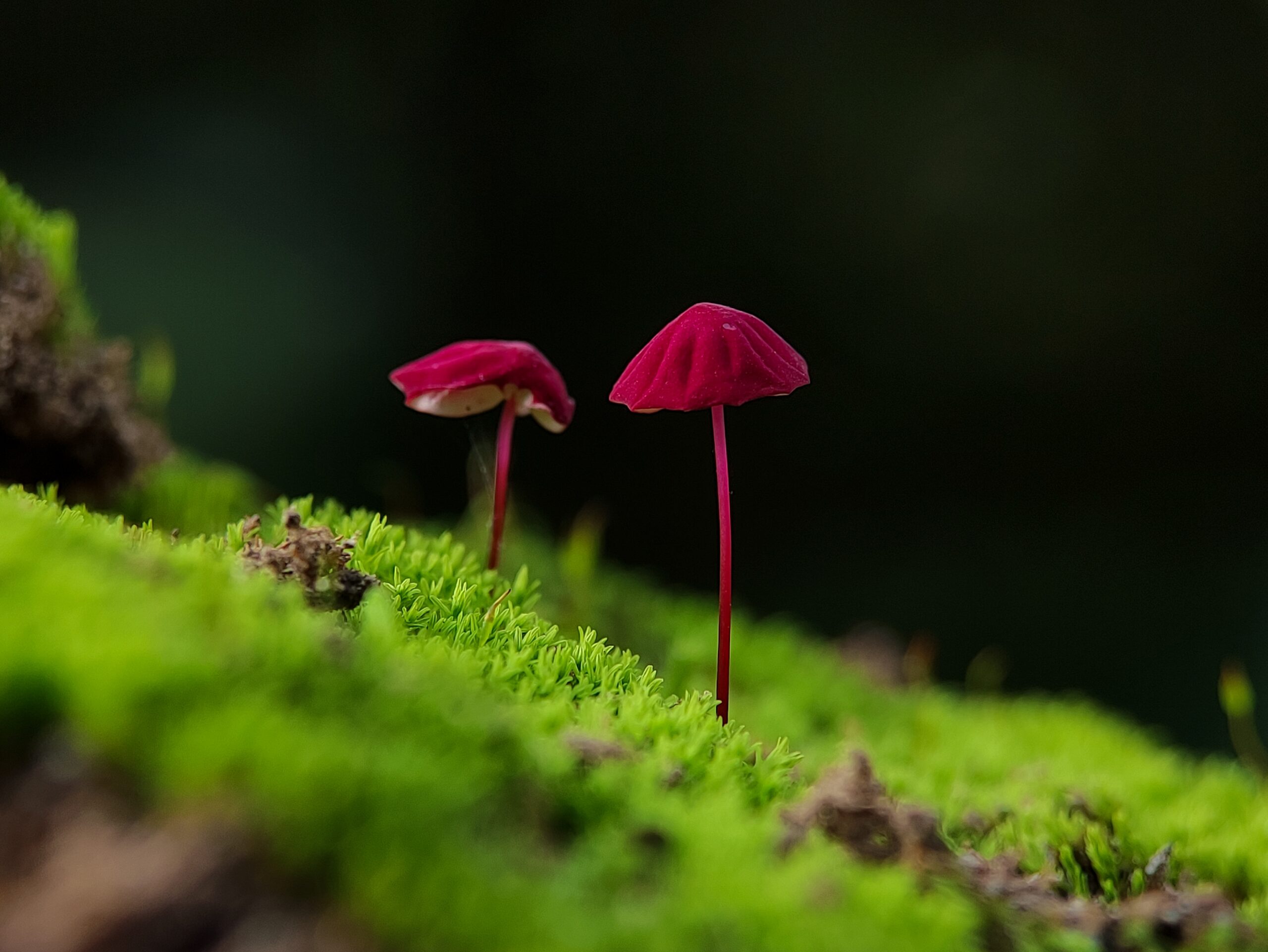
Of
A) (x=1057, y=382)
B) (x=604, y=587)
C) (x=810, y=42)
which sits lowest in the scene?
(x=604, y=587)

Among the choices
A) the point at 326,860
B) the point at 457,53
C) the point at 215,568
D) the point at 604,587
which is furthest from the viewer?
the point at 457,53

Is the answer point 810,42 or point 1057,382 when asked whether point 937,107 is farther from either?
point 1057,382

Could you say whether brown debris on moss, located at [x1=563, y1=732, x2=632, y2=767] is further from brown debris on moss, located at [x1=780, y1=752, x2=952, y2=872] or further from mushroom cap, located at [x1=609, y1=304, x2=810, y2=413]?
mushroom cap, located at [x1=609, y1=304, x2=810, y2=413]

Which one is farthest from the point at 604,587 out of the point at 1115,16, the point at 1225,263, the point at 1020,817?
the point at 1115,16

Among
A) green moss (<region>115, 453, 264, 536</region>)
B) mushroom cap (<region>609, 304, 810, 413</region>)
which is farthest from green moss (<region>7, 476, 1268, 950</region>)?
green moss (<region>115, 453, 264, 536</region>)

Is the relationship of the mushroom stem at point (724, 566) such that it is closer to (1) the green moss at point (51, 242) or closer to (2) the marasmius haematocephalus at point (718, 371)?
(2) the marasmius haematocephalus at point (718, 371)

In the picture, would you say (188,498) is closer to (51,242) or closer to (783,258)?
(51,242)

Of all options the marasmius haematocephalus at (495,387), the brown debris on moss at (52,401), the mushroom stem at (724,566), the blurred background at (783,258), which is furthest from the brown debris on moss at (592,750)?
the blurred background at (783,258)
